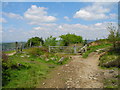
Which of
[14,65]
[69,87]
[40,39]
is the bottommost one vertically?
[69,87]

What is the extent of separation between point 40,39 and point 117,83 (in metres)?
42.4

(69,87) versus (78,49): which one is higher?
(78,49)

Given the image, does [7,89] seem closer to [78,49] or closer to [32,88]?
[32,88]

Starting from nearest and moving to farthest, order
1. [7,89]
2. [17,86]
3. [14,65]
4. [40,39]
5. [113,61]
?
[7,89], [17,86], [14,65], [113,61], [40,39]

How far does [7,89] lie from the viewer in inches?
208

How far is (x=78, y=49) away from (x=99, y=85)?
15.8 meters

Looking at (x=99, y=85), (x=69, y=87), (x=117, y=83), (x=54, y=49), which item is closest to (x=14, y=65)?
(x=69, y=87)

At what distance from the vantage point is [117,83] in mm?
5867

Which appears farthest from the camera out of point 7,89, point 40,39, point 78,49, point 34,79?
point 40,39

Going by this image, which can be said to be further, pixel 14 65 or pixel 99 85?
pixel 14 65

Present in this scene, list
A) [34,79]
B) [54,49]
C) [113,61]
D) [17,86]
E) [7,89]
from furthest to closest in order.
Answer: [54,49] → [113,61] → [34,79] → [17,86] → [7,89]

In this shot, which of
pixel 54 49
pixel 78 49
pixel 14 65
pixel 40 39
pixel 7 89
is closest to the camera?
pixel 7 89

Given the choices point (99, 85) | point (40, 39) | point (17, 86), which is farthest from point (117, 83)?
point (40, 39)

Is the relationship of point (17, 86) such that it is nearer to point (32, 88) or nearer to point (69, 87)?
point (32, 88)
